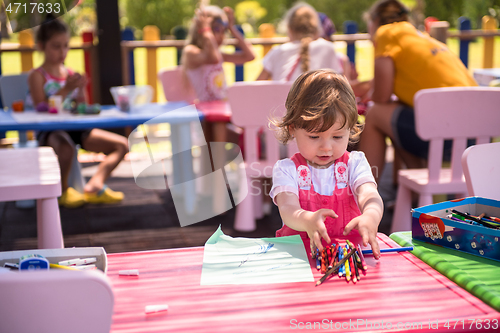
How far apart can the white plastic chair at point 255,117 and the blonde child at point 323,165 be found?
133 cm

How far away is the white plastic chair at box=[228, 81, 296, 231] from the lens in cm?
272

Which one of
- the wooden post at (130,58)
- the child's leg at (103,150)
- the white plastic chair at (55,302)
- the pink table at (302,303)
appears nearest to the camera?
the white plastic chair at (55,302)

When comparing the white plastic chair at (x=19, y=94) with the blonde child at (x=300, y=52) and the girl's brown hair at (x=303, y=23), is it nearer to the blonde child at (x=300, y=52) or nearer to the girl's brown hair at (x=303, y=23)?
the blonde child at (x=300, y=52)

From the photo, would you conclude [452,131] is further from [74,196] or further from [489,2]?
[74,196]

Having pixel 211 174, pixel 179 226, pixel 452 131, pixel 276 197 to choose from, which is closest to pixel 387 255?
pixel 276 197

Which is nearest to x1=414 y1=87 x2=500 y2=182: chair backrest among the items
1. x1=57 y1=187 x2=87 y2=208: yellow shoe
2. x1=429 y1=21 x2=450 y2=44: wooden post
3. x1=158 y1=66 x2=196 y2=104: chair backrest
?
x1=429 y1=21 x2=450 y2=44: wooden post

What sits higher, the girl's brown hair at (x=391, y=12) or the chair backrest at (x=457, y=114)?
the girl's brown hair at (x=391, y=12)

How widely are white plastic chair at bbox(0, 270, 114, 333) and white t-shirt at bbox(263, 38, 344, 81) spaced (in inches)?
107

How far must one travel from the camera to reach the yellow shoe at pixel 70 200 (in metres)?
3.62

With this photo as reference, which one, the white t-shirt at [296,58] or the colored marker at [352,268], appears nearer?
the colored marker at [352,268]

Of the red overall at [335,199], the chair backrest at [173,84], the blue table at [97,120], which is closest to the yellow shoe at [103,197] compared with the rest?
the blue table at [97,120]

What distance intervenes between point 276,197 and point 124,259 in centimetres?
41

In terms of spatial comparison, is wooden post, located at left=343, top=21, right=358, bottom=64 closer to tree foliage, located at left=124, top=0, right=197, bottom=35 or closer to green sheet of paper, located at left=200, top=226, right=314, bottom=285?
green sheet of paper, located at left=200, top=226, right=314, bottom=285

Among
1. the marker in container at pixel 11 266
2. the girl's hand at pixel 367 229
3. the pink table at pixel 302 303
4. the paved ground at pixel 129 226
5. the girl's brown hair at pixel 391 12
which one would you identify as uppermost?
the girl's brown hair at pixel 391 12
